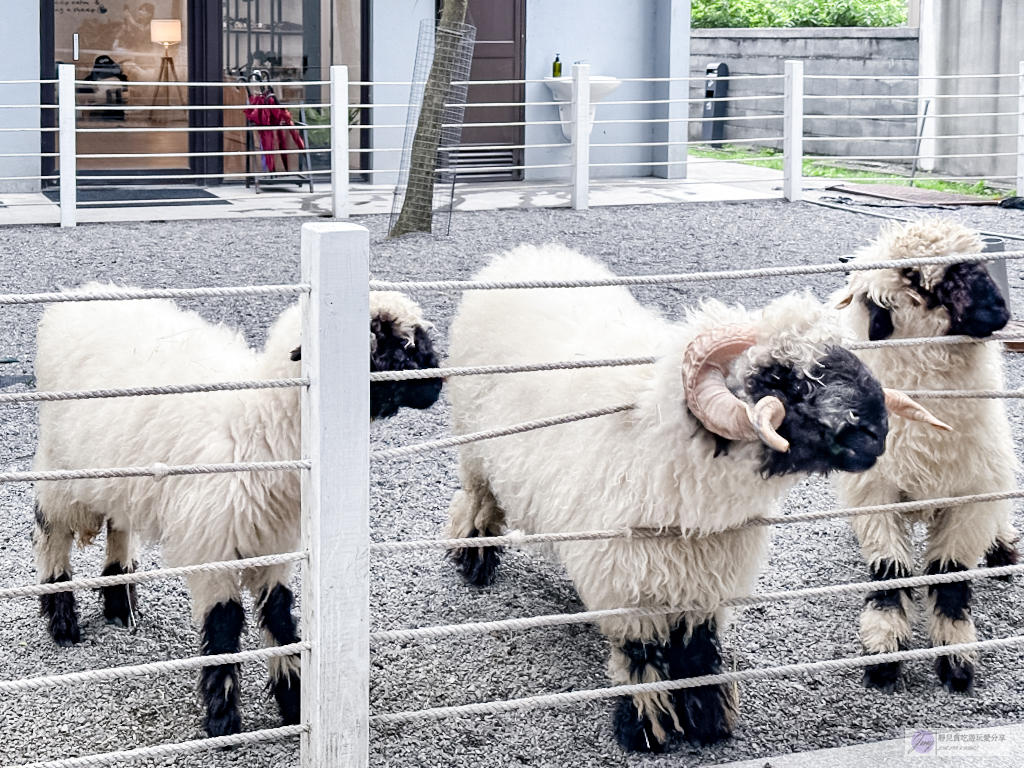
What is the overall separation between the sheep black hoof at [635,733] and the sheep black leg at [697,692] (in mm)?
86

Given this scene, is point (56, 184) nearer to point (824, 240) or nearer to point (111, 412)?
point (824, 240)

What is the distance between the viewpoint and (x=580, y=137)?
12.1 m

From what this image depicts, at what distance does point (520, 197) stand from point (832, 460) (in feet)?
34.4

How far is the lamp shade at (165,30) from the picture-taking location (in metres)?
13.1

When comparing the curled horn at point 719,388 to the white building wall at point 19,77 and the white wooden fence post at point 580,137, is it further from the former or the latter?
the white building wall at point 19,77

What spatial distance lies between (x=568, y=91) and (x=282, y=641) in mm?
11272

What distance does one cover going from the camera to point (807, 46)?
18625 millimetres

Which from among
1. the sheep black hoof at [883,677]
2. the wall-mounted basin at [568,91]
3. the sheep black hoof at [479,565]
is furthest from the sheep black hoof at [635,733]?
the wall-mounted basin at [568,91]

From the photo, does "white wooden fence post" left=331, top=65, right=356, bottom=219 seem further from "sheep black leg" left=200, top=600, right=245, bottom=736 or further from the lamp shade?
"sheep black leg" left=200, top=600, right=245, bottom=736

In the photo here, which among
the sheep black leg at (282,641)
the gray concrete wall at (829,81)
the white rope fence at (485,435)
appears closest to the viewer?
the white rope fence at (485,435)

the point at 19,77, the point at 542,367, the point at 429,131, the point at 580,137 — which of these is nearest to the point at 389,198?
the point at 580,137

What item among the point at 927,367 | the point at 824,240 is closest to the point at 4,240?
the point at 824,240

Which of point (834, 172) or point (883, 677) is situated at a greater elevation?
point (834, 172)

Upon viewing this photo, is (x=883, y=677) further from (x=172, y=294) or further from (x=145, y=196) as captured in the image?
(x=145, y=196)
